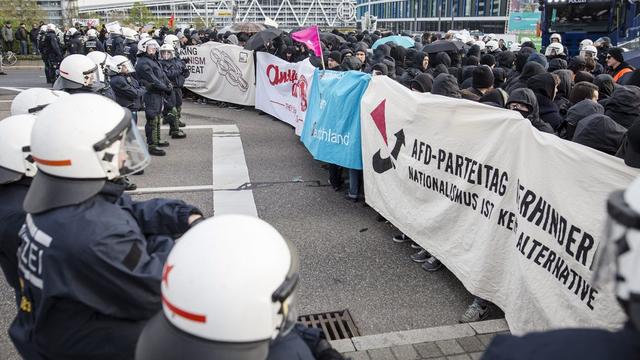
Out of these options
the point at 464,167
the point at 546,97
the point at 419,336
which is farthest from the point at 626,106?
the point at 419,336

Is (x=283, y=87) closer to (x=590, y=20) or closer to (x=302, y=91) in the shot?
(x=302, y=91)

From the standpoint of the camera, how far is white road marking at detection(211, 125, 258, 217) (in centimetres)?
676

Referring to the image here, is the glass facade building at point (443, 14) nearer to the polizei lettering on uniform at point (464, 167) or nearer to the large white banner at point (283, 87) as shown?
the large white banner at point (283, 87)

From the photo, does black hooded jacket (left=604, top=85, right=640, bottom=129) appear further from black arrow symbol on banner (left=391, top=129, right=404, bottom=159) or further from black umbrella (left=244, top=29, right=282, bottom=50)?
black umbrella (left=244, top=29, right=282, bottom=50)

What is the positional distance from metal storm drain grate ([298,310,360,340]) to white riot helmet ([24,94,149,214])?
2324 mm

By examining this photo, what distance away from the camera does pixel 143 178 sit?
819 cm

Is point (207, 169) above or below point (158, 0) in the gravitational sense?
below

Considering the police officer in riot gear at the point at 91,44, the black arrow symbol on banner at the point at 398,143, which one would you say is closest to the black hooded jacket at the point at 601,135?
the black arrow symbol on banner at the point at 398,143

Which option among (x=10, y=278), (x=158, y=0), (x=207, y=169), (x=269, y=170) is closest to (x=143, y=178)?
(x=207, y=169)

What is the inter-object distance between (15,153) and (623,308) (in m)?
2.90

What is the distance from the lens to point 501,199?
4.06 m

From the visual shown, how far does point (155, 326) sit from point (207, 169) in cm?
709

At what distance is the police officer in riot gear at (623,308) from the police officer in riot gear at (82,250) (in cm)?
131

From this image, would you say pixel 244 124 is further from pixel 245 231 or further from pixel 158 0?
pixel 158 0
